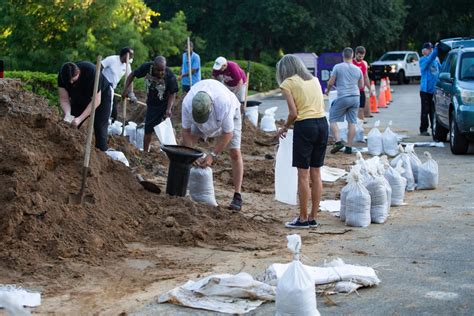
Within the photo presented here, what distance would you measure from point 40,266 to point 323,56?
3292 cm

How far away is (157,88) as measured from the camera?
572 inches

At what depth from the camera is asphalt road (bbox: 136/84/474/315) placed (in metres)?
6.75

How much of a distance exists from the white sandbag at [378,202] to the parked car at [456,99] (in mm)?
6171

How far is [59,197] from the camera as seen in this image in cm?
882

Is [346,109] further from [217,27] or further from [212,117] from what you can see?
[217,27]

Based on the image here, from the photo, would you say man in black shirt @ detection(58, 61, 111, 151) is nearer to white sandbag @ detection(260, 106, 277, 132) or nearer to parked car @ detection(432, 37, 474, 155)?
parked car @ detection(432, 37, 474, 155)

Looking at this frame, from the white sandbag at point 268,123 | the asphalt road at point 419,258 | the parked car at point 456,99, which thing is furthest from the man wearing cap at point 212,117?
the white sandbag at point 268,123

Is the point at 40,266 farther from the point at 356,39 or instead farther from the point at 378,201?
the point at 356,39

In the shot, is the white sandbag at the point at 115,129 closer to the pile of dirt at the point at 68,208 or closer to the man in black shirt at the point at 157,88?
the man in black shirt at the point at 157,88

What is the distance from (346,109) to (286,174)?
580 centimetres

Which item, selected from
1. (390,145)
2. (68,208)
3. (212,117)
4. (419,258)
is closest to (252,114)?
(390,145)

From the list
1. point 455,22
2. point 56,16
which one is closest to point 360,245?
point 56,16

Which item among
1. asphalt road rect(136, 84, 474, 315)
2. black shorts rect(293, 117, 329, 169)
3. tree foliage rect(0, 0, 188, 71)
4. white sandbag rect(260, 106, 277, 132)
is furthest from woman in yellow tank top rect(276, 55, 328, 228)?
tree foliage rect(0, 0, 188, 71)

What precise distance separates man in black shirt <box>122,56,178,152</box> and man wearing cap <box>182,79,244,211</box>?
3.99 metres
